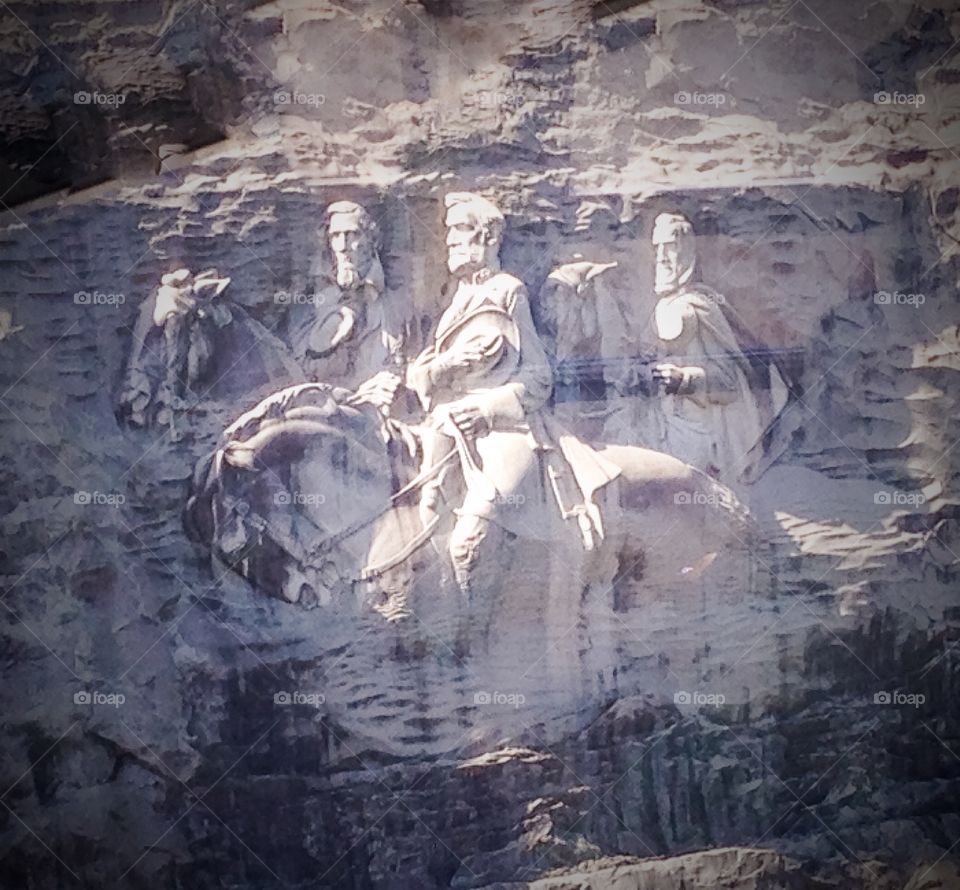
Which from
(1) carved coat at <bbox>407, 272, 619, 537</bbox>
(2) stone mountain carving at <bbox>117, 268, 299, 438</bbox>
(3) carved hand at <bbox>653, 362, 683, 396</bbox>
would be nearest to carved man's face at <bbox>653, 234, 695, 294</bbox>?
(3) carved hand at <bbox>653, 362, 683, 396</bbox>

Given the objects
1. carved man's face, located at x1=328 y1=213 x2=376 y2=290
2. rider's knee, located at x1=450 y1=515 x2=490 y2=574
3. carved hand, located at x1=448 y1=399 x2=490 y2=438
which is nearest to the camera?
rider's knee, located at x1=450 y1=515 x2=490 y2=574

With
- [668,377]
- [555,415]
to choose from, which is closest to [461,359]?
[555,415]

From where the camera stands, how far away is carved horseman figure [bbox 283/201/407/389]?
11.7 m

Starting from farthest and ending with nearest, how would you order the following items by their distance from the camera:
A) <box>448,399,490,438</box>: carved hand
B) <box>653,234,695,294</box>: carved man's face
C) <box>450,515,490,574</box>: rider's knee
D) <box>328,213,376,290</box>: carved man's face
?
<box>653,234,695,294</box>: carved man's face → <box>328,213,376,290</box>: carved man's face → <box>448,399,490,438</box>: carved hand → <box>450,515,490,574</box>: rider's knee

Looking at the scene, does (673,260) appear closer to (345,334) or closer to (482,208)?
(482,208)

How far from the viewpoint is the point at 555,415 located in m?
11.7

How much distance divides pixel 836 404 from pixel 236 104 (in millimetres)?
4109

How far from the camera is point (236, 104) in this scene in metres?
11.8

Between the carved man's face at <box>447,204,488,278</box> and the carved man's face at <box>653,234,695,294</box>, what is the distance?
103 centimetres

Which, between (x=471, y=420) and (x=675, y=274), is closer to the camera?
(x=471, y=420)

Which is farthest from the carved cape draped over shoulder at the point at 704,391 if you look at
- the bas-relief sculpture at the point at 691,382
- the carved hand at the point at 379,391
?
the carved hand at the point at 379,391

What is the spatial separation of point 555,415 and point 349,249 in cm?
160

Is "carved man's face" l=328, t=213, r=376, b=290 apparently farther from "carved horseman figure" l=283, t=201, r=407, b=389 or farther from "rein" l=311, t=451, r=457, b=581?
"rein" l=311, t=451, r=457, b=581

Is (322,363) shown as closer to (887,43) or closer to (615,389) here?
(615,389)
